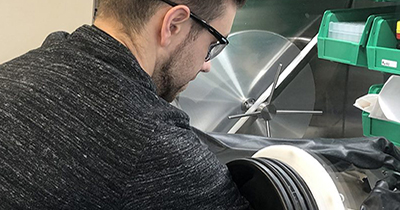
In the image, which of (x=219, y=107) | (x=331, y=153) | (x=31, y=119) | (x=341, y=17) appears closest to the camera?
(x=31, y=119)

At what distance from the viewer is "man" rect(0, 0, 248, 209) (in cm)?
64

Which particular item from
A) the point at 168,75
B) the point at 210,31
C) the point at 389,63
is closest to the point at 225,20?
the point at 210,31

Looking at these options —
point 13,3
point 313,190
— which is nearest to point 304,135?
point 313,190

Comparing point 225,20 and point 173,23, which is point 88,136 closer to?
point 173,23

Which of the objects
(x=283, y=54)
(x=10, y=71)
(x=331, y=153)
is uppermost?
(x=10, y=71)

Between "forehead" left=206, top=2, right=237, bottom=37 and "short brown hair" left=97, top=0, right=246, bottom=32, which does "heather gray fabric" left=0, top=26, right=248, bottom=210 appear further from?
"forehead" left=206, top=2, right=237, bottom=37

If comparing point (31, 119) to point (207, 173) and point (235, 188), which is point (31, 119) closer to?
point (207, 173)

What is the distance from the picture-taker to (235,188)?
0.85 meters

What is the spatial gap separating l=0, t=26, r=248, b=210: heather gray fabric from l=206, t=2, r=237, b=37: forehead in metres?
0.21

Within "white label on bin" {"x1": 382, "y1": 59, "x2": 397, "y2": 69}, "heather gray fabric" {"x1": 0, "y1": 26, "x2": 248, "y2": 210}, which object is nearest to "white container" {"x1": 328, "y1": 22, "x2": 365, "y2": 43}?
"white label on bin" {"x1": 382, "y1": 59, "x2": 397, "y2": 69}

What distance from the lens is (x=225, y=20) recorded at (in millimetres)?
871

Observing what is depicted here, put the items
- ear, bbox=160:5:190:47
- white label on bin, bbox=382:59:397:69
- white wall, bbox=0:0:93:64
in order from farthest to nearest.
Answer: white wall, bbox=0:0:93:64 → white label on bin, bbox=382:59:397:69 → ear, bbox=160:5:190:47

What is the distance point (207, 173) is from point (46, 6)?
5.60 feet

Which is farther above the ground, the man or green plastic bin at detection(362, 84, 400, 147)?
the man
